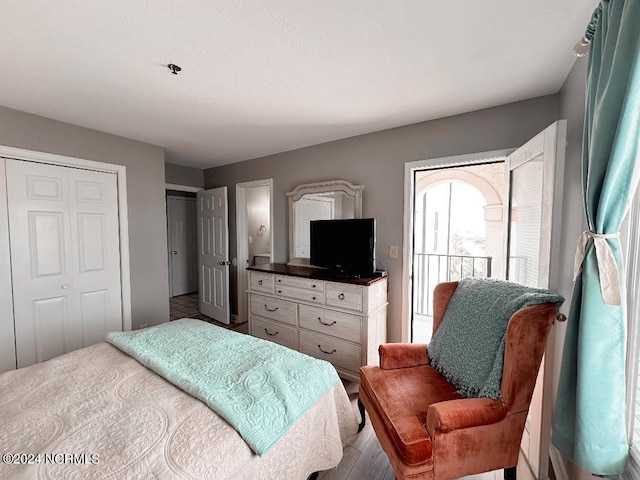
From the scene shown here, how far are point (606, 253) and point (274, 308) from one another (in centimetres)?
239

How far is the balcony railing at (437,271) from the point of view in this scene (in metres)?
3.90

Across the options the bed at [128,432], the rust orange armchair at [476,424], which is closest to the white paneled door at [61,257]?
the bed at [128,432]

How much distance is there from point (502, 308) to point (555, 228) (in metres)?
0.53

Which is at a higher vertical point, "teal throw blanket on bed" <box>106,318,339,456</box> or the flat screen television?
the flat screen television

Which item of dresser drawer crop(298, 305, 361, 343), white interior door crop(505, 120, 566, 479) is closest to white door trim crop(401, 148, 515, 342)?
dresser drawer crop(298, 305, 361, 343)

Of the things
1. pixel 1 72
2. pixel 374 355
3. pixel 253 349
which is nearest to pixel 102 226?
pixel 1 72

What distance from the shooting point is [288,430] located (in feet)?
3.66

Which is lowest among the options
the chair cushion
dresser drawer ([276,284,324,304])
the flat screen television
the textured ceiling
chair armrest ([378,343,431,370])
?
the chair cushion

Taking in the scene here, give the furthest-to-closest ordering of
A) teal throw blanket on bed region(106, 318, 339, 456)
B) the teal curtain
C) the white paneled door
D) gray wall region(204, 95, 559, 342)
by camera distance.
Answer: the white paneled door
gray wall region(204, 95, 559, 342)
teal throw blanket on bed region(106, 318, 339, 456)
the teal curtain

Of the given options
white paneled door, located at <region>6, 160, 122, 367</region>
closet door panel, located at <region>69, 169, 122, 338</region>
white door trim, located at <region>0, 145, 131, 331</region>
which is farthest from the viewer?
white door trim, located at <region>0, 145, 131, 331</region>

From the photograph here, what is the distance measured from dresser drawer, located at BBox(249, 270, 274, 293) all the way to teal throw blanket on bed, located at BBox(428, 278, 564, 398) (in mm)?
1602

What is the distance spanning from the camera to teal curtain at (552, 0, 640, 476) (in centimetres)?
83

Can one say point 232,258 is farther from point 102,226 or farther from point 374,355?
point 374,355

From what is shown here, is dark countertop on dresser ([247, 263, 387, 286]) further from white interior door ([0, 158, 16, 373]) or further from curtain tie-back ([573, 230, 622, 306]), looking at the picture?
white interior door ([0, 158, 16, 373])
